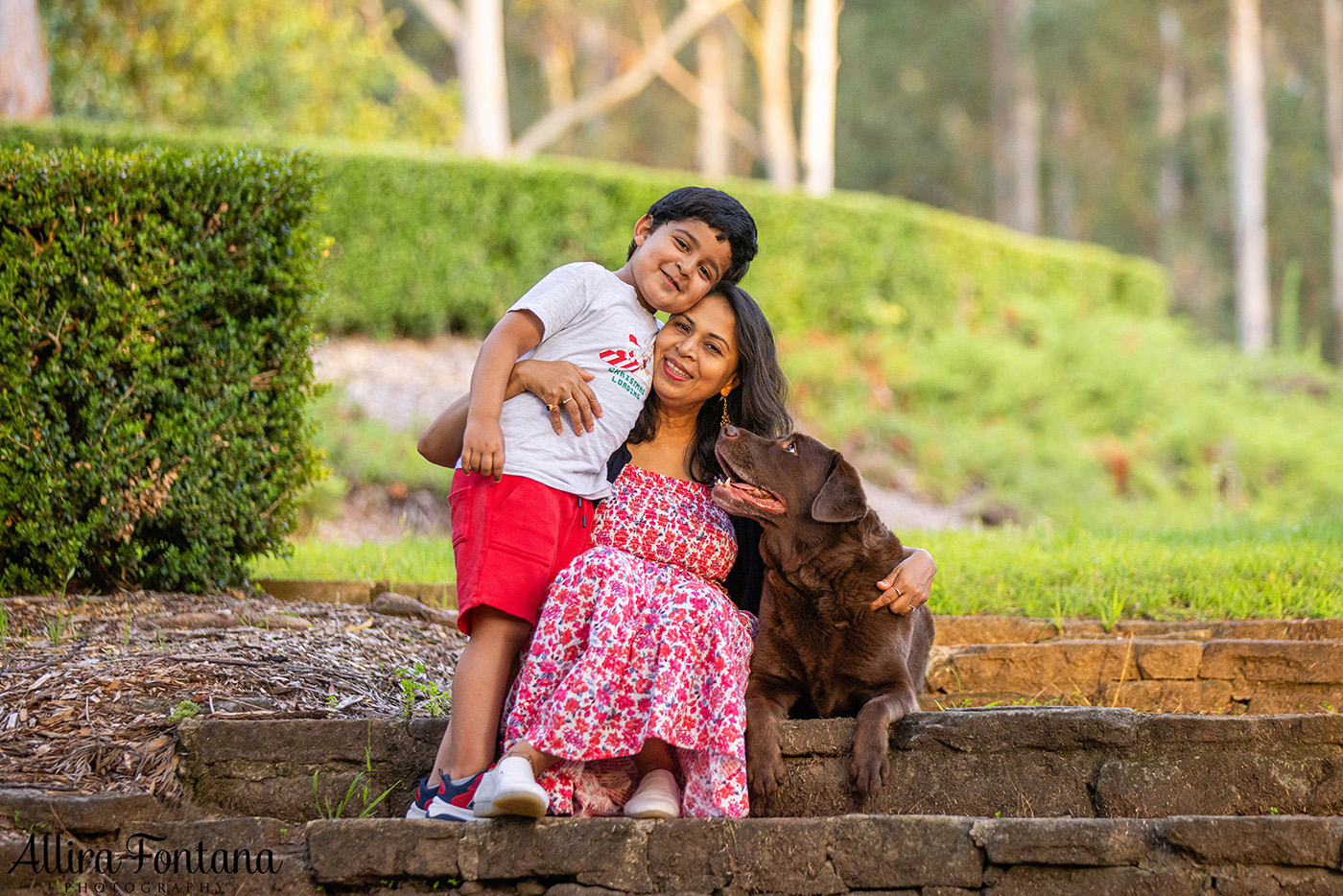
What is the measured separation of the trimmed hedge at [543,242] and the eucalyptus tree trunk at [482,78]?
16.2ft

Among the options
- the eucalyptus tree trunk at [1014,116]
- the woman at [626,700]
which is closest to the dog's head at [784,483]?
the woman at [626,700]

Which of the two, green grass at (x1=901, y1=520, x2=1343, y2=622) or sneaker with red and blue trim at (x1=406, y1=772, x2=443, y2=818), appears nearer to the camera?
sneaker with red and blue trim at (x1=406, y1=772, x2=443, y2=818)

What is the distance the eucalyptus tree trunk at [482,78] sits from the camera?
17.0m

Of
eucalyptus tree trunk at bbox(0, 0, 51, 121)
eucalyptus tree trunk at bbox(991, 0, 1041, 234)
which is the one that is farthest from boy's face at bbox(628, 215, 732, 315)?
eucalyptus tree trunk at bbox(991, 0, 1041, 234)

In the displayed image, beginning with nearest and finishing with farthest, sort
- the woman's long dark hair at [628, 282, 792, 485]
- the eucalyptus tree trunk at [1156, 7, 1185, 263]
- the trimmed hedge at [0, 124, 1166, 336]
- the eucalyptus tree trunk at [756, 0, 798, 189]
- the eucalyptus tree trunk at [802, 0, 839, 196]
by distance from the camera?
the woman's long dark hair at [628, 282, 792, 485] → the trimmed hedge at [0, 124, 1166, 336] → the eucalyptus tree trunk at [802, 0, 839, 196] → the eucalyptus tree trunk at [756, 0, 798, 189] → the eucalyptus tree trunk at [1156, 7, 1185, 263]

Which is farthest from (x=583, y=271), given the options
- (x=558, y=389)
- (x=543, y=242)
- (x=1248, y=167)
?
(x=1248, y=167)

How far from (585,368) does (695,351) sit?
1.38 ft

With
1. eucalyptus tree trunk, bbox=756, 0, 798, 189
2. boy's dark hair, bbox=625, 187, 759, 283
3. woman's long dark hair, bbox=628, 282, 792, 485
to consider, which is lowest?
woman's long dark hair, bbox=628, 282, 792, 485

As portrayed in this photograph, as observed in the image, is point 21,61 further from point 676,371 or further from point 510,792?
point 510,792

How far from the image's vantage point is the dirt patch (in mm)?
3184

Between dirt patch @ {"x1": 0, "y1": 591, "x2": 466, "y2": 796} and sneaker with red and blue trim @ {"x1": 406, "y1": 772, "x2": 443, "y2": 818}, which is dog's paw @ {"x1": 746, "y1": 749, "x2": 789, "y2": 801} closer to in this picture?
sneaker with red and blue trim @ {"x1": 406, "y1": 772, "x2": 443, "y2": 818}

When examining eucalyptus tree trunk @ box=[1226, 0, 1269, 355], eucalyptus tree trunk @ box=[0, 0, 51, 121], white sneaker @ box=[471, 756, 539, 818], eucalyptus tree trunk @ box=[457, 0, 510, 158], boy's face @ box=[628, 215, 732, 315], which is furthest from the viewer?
eucalyptus tree trunk @ box=[1226, 0, 1269, 355]

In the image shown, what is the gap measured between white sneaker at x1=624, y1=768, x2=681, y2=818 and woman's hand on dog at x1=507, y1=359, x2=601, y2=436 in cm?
104

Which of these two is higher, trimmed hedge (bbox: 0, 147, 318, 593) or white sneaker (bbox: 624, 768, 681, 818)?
trimmed hedge (bbox: 0, 147, 318, 593)
